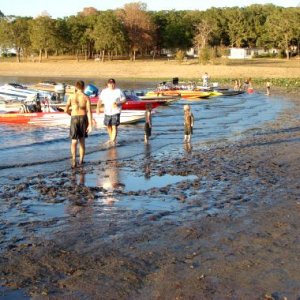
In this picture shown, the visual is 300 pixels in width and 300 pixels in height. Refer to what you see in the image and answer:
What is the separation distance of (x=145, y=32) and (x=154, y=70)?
2601cm

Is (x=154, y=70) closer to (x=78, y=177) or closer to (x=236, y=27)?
(x=236, y=27)

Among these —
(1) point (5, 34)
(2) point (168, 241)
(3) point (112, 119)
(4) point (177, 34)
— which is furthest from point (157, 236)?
(1) point (5, 34)

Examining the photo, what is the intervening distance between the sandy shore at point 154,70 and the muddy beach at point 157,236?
53902mm

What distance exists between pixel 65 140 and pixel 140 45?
3255 inches

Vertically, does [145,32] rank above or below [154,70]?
above

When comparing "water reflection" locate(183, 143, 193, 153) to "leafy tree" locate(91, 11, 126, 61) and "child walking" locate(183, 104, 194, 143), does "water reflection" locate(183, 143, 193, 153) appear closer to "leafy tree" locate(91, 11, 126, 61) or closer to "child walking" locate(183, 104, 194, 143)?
"child walking" locate(183, 104, 194, 143)

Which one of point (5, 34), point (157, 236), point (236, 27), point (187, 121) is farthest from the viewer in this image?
point (236, 27)

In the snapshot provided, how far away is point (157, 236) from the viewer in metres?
6.54

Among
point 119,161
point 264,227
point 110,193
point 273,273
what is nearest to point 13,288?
point 273,273

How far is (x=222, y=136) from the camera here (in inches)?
692

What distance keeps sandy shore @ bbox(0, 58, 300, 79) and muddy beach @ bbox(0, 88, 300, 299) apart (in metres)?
53.9

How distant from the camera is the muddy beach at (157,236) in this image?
503 centimetres

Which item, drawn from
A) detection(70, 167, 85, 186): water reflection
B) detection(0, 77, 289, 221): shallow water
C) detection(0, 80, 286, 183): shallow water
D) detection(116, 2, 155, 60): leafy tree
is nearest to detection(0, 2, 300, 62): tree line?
detection(116, 2, 155, 60): leafy tree

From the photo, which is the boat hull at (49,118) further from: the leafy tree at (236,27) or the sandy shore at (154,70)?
the leafy tree at (236,27)
